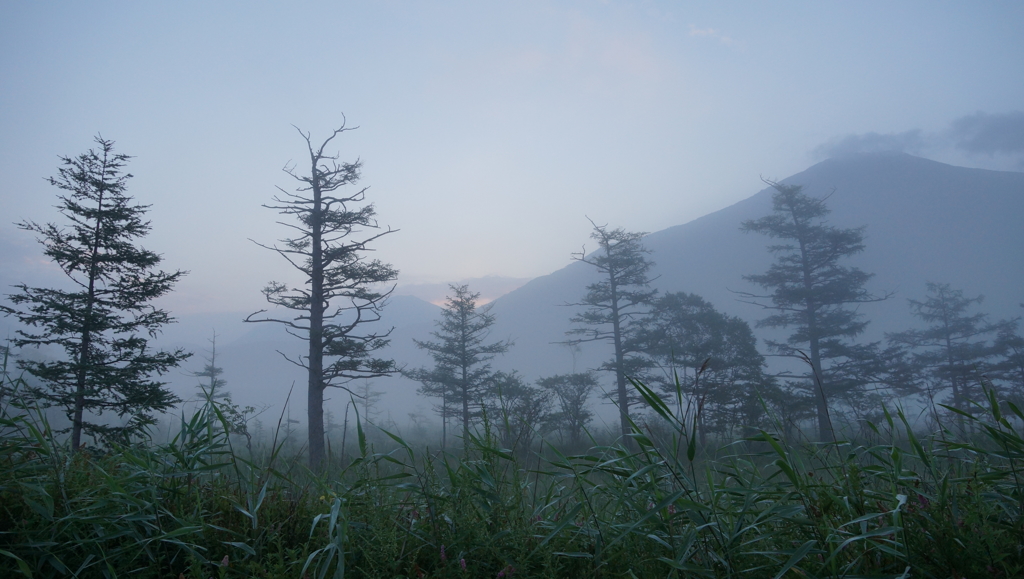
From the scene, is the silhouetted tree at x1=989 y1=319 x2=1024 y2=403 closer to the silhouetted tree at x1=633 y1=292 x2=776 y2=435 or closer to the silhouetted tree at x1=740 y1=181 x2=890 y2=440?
the silhouetted tree at x1=740 y1=181 x2=890 y2=440

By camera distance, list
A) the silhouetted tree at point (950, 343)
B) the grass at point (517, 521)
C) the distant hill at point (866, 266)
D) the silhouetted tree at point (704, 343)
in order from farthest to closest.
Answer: the distant hill at point (866, 266) < the silhouetted tree at point (950, 343) < the silhouetted tree at point (704, 343) < the grass at point (517, 521)

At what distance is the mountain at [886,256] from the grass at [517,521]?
11858 centimetres

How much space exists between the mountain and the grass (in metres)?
119

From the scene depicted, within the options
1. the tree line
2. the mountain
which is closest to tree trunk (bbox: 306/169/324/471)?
the tree line

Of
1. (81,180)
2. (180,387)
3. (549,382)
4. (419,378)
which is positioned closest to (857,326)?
(549,382)

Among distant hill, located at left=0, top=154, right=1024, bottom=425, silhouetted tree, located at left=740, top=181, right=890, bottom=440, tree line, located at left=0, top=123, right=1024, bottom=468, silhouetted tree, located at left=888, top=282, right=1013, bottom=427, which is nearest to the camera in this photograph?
tree line, located at left=0, top=123, right=1024, bottom=468

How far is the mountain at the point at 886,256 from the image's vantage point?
427ft

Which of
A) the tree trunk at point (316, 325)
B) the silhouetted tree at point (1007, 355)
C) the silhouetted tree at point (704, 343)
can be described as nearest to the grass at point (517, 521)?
the tree trunk at point (316, 325)

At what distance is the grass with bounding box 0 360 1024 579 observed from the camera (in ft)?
5.52

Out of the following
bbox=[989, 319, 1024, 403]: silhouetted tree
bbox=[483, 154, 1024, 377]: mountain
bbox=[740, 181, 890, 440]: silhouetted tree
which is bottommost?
bbox=[989, 319, 1024, 403]: silhouetted tree

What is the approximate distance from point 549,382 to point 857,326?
18731mm

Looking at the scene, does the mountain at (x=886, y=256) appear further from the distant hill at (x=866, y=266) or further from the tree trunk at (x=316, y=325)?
the tree trunk at (x=316, y=325)

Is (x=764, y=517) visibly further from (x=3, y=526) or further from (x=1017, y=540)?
(x=3, y=526)

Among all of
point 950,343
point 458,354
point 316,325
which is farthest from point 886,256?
point 316,325
